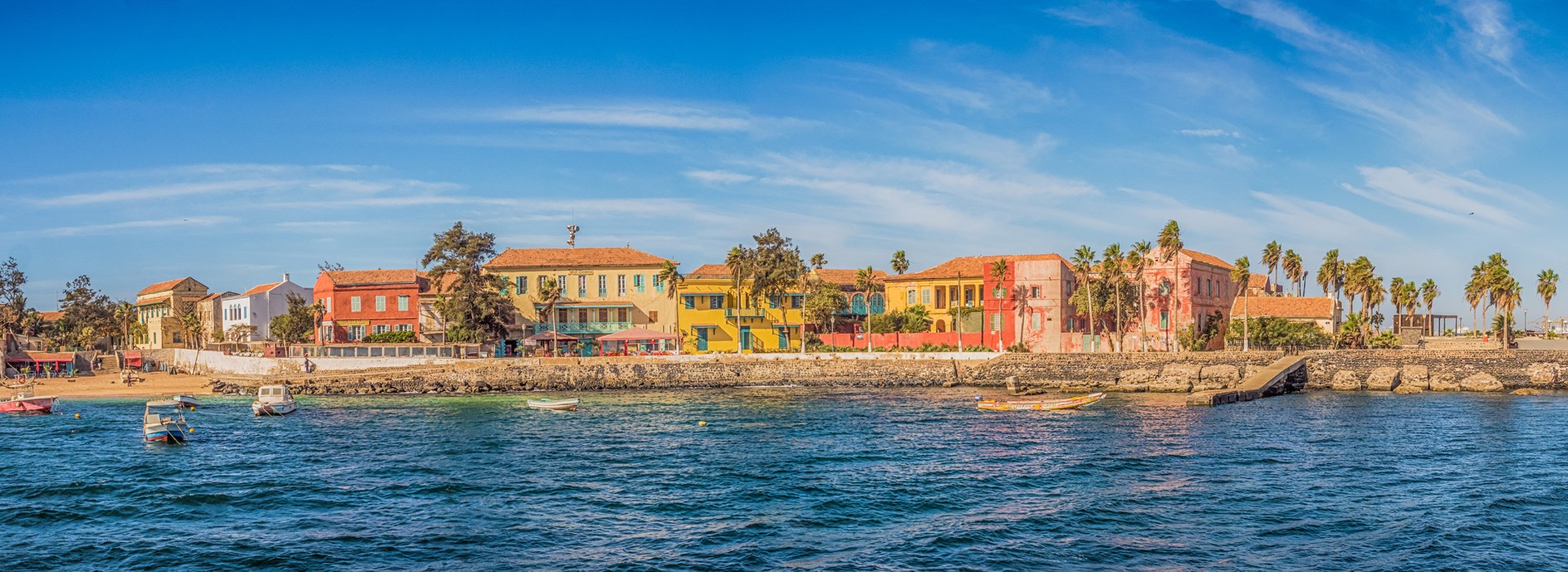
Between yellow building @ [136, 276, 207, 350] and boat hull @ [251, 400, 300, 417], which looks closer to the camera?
boat hull @ [251, 400, 300, 417]

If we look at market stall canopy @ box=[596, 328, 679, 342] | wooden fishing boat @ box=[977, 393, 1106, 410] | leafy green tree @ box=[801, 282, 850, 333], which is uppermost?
leafy green tree @ box=[801, 282, 850, 333]

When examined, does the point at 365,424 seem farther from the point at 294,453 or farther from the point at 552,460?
the point at 552,460

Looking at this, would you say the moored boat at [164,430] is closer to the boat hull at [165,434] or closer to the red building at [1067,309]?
the boat hull at [165,434]

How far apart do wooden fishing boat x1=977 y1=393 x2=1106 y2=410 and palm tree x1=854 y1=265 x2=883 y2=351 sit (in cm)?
2716

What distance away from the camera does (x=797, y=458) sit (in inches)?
1635

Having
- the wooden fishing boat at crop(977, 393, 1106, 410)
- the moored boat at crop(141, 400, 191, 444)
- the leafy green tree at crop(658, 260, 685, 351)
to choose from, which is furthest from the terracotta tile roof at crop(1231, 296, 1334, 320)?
the moored boat at crop(141, 400, 191, 444)

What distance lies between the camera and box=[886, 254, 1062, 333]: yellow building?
9112 centimetres

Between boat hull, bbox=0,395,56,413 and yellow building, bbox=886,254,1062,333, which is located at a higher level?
yellow building, bbox=886,254,1062,333

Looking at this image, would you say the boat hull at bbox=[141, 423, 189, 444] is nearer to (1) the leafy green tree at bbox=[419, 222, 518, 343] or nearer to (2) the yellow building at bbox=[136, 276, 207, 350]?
(1) the leafy green tree at bbox=[419, 222, 518, 343]

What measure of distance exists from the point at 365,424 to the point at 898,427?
87.8 feet

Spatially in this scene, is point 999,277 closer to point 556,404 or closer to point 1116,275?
point 1116,275

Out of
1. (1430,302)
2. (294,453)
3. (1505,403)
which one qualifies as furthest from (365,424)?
(1430,302)

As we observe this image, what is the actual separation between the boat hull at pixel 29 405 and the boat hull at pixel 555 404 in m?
29.2

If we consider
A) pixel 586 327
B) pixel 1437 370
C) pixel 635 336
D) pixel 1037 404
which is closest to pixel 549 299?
pixel 586 327
